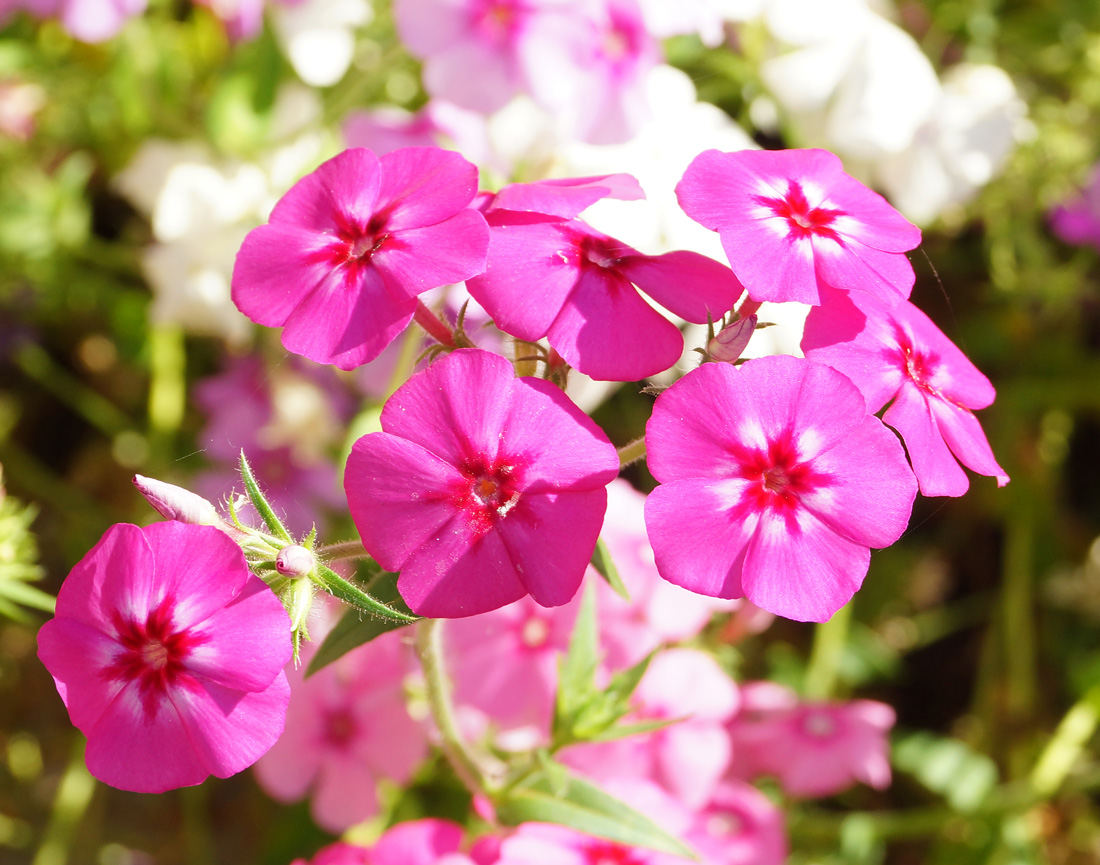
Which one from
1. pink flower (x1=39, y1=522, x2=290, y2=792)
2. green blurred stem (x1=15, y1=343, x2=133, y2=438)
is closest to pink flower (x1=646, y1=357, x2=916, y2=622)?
pink flower (x1=39, y1=522, x2=290, y2=792)

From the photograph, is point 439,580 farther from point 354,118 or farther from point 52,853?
point 52,853

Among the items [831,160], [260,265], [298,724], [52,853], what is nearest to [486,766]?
[298,724]

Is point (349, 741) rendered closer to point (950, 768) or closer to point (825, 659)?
point (825, 659)

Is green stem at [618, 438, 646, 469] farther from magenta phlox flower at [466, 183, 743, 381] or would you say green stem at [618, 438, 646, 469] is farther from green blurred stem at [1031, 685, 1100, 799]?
green blurred stem at [1031, 685, 1100, 799]

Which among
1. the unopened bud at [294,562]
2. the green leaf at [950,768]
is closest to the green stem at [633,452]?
the unopened bud at [294,562]

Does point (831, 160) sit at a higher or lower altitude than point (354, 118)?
higher

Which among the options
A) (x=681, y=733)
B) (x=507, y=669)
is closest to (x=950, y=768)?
(x=681, y=733)

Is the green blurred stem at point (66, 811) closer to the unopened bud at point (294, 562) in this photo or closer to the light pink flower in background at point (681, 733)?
the light pink flower in background at point (681, 733)
